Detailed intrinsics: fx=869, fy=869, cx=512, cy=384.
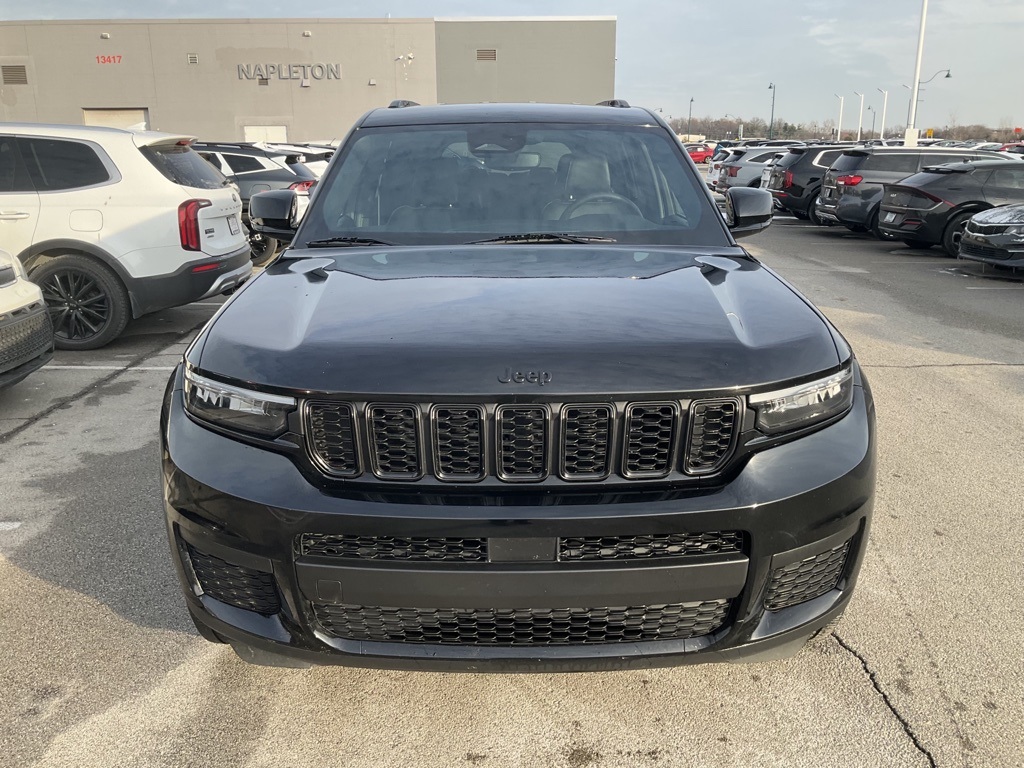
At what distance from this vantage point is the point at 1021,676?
280 cm

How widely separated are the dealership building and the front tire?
1616 inches

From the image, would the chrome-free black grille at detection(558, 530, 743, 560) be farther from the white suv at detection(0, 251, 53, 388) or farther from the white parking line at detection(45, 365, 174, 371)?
the white parking line at detection(45, 365, 174, 371)

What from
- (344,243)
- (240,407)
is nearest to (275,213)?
(344,243)

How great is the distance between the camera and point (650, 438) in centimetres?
214

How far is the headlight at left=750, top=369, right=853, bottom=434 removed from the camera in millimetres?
2203

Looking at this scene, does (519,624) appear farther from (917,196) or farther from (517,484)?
(917,196)

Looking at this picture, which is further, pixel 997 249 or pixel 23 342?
pixel 997 249

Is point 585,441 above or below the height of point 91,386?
above

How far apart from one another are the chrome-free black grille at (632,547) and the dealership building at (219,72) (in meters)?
46.8

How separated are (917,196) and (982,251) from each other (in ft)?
10.1

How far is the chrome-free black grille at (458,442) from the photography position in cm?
211

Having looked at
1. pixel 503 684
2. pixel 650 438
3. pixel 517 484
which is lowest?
pixel 503 684

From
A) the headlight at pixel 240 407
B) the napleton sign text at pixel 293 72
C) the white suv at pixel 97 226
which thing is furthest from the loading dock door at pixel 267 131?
the headlight at pixel 240 407

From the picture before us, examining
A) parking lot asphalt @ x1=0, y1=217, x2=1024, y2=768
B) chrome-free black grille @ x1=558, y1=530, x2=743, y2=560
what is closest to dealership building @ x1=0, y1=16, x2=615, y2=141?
parking lot asphalt @ x1=0, y1=217, x2=1024, y2=768
